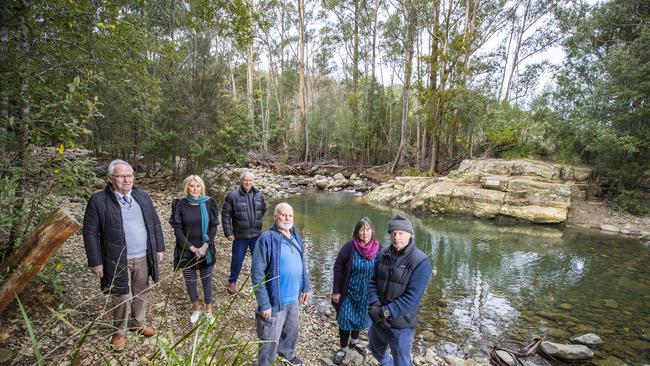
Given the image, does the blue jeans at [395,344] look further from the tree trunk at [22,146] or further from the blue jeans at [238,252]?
the tree trunk at [22,146]

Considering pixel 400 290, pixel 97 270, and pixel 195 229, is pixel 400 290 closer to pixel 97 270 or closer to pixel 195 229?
pixel 195 229

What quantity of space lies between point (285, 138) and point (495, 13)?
52.4 ft

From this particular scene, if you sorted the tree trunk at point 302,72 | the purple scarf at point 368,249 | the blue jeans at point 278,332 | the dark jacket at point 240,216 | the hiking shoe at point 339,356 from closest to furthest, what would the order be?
the blue jeans at point 278,332, the purple scarf at point 368,249, the hiking shoe at point 339,356, the dark jacket at point 240,216, the tree trunk at point 302,72

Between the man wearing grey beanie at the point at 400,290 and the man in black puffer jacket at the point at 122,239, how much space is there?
77.5 inches

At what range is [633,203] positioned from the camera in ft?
37.2

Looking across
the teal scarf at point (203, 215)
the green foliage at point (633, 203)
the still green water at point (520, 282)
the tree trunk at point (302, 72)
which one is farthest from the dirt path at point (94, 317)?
the tree trunk at point (302, 72)

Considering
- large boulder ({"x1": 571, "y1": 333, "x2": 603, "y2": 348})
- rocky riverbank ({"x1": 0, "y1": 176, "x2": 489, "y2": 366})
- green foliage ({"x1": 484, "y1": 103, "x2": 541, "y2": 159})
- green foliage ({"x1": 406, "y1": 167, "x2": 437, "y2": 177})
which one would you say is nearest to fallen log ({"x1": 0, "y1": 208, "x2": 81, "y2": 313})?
rocky riverbank ({"x1": 0, "y1": 176, "x2": 489, "y2": 366})

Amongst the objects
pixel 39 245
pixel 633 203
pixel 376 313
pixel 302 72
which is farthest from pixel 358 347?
pixel 302 72

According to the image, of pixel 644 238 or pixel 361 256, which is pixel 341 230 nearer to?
pixel 361 256

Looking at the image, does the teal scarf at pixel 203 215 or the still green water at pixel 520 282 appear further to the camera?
the still green water at pixel 520 282

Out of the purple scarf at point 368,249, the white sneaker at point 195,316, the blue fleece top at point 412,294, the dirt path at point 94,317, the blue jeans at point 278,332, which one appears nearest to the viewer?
the dirt path at point 94,317

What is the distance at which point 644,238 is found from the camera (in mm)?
9398

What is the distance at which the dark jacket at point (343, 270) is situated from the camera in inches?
122

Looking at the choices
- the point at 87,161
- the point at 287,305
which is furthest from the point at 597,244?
the point at 87,161
